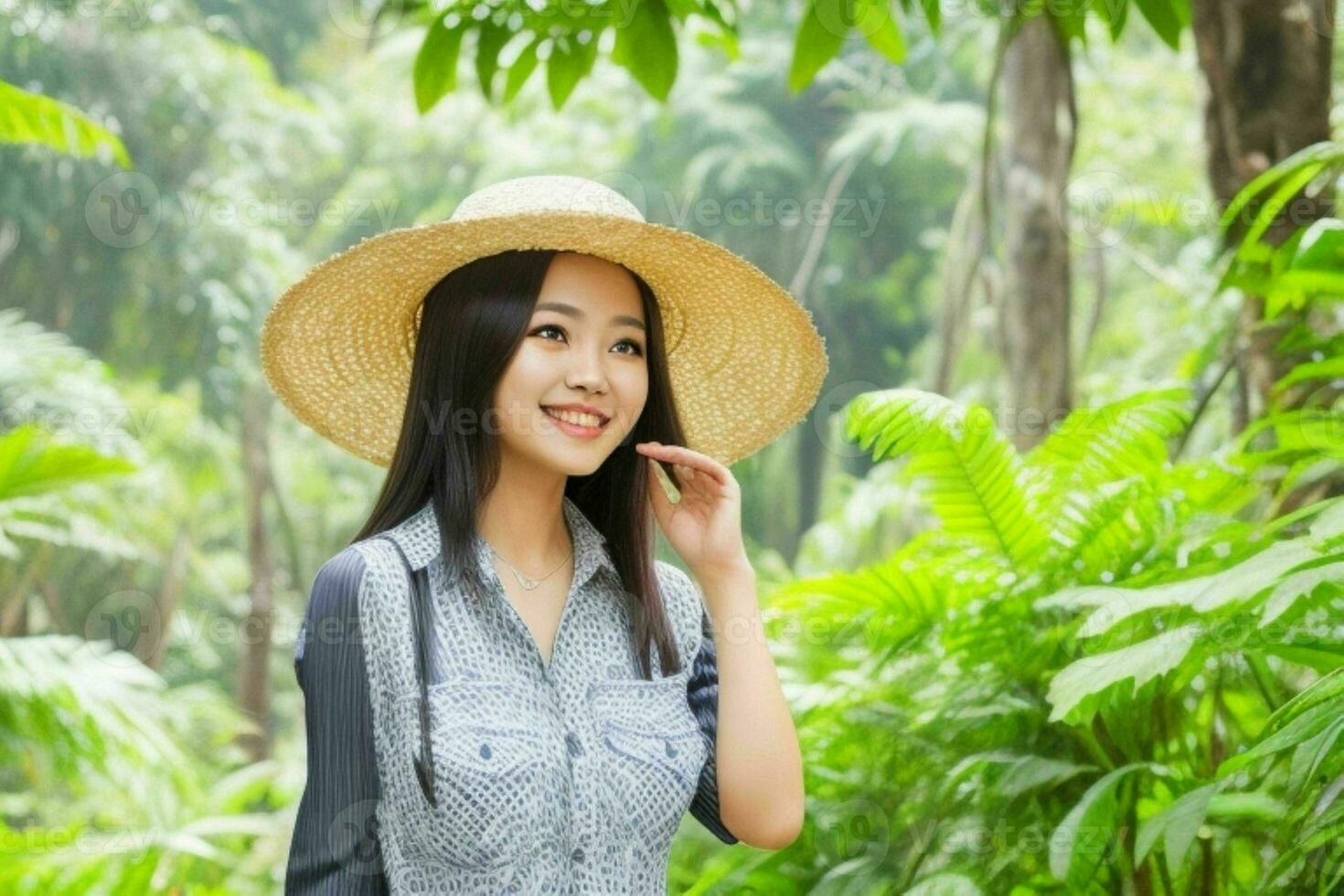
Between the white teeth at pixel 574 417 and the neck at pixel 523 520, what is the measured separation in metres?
0.10

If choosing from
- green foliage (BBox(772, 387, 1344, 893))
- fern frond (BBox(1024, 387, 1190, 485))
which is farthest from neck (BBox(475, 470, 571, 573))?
fern frond (BBox(1024, 387, 1190, 485))

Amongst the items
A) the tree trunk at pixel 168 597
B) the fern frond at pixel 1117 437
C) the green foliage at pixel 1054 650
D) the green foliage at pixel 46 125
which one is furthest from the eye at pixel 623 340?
the tree trunk at pixel 168 597

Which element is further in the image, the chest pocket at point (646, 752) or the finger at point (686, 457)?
the finger at point (686, 457)

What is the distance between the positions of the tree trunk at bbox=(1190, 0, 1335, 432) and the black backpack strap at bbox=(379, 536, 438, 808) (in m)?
1.77

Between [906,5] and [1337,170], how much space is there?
75 cm

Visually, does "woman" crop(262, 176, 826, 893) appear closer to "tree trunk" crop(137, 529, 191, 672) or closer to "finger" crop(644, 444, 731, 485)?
"finger" crop(644, 444, 731, 485)

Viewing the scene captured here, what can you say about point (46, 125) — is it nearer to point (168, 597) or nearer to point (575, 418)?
point (575, 418)

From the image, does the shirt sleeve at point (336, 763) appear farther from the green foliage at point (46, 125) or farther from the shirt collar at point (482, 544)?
the green foliage at point (46, 125)

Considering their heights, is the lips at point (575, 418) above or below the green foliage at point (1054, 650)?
above

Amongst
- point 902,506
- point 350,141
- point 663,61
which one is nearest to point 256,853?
point 902,506

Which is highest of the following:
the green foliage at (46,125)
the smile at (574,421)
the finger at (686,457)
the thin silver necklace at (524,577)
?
the green foliage at (46,125)

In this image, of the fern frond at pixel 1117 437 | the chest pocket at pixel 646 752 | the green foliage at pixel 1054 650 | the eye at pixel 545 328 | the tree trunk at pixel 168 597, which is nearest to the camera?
the chest pocket at pixel 646 752

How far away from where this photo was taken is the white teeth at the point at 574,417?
179 cm

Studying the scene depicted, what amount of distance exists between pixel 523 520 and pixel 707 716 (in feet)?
1.02
